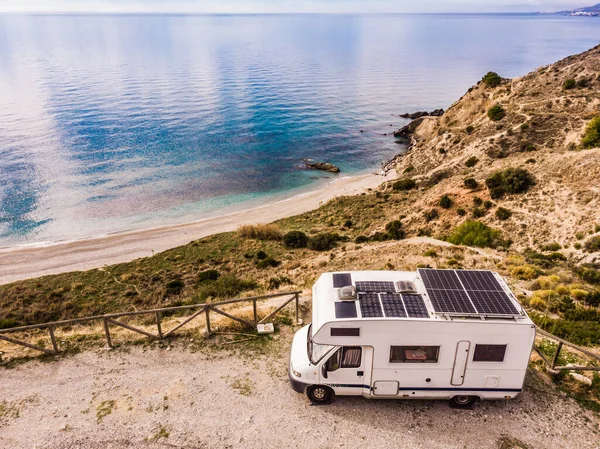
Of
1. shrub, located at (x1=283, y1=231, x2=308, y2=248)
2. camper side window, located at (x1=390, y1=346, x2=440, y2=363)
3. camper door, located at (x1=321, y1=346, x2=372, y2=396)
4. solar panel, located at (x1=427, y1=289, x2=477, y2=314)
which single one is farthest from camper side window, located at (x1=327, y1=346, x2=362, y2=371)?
shrub, located at (x1=283, y1=231, x2=308, y2=248)

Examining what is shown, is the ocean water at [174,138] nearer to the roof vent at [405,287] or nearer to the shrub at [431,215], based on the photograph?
the shrub at [431,215]

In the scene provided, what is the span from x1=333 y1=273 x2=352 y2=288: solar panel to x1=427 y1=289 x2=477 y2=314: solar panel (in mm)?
2651

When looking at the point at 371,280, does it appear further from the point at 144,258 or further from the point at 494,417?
the point at 144,258

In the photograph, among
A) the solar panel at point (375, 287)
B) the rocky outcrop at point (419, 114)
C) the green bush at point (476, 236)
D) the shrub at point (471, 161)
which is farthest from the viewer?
the rocky outcrop at point (419, 114)

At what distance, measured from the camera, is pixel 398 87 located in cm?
13688

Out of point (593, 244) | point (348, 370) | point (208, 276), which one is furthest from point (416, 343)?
point (208, 276)

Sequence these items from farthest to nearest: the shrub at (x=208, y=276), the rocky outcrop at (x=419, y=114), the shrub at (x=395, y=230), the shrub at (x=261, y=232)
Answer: the rocky outcrop at (x=419, y=114), the shrub at (x=261, y=232), the shrub at (x=395, y=230), the shrub at (x=208, y=276)

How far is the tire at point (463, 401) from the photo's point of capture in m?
12.6

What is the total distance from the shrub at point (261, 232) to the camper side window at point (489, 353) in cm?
3065

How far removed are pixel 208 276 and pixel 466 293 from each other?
2454cm

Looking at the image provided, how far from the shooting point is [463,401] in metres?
12.7

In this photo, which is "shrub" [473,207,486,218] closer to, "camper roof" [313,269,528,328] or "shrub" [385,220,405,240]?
"shrub" [385,220,405,240]

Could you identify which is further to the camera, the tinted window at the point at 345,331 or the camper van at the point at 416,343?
the tinted window at the point at 345,331

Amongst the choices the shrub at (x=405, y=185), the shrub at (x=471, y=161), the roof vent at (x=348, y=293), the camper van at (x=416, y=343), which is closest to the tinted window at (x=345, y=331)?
the camper van at (x=416, y=343)
